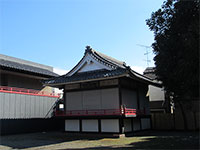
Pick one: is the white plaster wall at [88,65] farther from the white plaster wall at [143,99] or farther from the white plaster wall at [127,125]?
the white plaster wall at [143,99]

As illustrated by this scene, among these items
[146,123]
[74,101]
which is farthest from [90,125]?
[146,123]

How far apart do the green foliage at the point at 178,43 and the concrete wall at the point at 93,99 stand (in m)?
5.54

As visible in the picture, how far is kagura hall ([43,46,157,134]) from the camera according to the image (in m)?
17.3

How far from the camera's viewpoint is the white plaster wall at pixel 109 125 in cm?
1725

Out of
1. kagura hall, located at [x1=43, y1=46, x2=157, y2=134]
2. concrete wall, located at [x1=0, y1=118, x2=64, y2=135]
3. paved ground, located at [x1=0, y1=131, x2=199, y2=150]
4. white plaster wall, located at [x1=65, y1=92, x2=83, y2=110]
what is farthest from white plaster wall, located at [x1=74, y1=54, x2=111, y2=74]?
concrete wall, located at [x1=0, y1=118, x2=64, y2=135]

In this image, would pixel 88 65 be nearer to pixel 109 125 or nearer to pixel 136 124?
pixel 109 125

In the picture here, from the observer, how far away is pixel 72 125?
19.4 metres

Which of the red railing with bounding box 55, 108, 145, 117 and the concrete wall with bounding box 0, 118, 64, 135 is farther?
the concrete wall with bounding box 0, 118, 64, 135

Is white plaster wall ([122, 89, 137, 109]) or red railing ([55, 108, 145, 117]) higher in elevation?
white plaster wall ([122, 89, 137, 109])

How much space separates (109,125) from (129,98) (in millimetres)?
3118

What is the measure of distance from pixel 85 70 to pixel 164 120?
31.5ft

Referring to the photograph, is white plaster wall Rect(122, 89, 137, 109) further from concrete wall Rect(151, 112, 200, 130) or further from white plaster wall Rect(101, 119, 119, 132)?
concrete wall Rect(151, 112, 200, 130)

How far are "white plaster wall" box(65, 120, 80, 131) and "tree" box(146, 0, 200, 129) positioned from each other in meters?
9.06

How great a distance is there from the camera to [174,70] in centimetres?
1148
